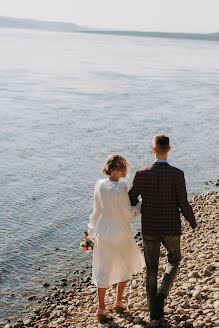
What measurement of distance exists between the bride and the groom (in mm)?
221

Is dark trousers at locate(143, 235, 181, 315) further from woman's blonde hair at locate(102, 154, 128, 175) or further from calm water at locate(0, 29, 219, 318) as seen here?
calm water at locate(0, 29, 219, 318)

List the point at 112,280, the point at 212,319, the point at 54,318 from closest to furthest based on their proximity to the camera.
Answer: the point at 212,319 < the point at 112,280 < the point at 54,318

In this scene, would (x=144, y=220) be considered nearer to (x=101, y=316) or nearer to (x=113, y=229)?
(x=113, y=229)

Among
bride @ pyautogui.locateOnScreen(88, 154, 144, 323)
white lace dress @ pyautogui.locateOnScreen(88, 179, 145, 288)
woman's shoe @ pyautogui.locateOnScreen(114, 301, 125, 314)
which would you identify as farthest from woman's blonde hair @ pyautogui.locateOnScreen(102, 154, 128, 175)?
woman's shoe @ pyautogui.locateOnScreen(114, 301, 125, 314)

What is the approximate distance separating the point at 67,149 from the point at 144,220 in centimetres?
1623

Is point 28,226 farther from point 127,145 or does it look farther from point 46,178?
point 127,145

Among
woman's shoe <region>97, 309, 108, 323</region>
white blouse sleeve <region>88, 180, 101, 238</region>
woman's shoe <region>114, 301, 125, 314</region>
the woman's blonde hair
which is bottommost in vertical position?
woman's shoe <region>97, 309, 108, 323</region>

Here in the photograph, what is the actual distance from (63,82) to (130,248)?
4486 centimetres

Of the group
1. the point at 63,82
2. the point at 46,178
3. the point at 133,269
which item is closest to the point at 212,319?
the point at 133,269

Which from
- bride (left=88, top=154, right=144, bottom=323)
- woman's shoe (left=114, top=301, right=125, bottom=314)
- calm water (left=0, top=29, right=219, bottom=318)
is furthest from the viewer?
calm water (left=0, top=29, right=219, bottom=318)

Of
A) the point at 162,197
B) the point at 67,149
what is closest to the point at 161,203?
the point at 162,197

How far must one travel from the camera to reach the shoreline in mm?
5766

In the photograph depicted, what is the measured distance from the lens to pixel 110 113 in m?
31.3

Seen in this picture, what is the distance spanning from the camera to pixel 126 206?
18.1ft
